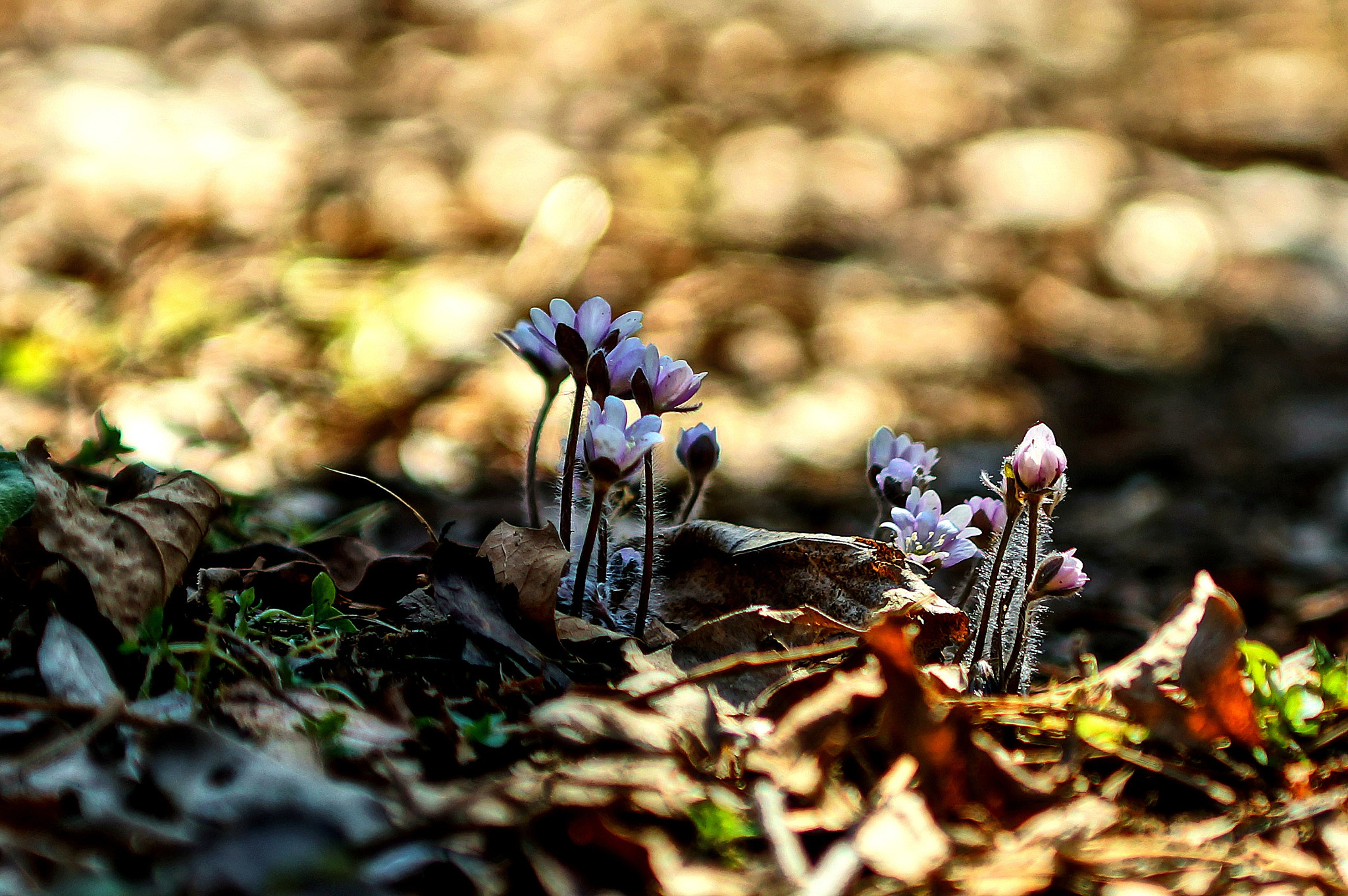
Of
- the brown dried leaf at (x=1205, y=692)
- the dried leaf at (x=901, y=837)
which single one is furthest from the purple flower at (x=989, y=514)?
the dried leaf at (x=901, y=837)

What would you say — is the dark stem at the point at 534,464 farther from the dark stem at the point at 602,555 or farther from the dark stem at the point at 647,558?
the dark stem at the point at 647,558

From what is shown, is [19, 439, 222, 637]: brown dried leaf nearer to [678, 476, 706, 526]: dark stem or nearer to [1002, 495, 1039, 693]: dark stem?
[678, 476, 706, 526]: dark stem

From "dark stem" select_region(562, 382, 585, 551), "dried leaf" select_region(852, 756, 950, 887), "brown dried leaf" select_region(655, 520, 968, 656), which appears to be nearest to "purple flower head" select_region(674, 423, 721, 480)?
"brown dried leaf" select_region(655, 520, 968, 656)

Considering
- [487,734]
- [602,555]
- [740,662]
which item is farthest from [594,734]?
[602,555]

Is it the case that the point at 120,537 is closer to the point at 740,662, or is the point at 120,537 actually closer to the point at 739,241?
the point at 740,662

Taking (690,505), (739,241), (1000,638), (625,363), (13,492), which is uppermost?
(625,363)
